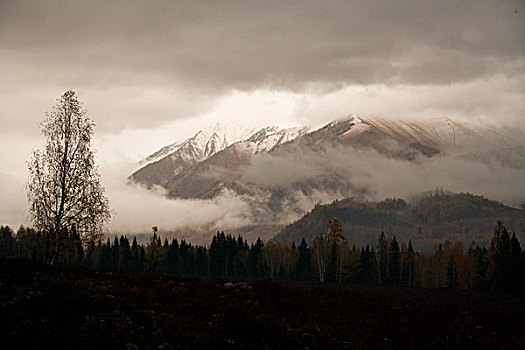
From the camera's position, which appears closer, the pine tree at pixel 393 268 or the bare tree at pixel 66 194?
the bare tree at pixel 66 194

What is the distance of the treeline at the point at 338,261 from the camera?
102938 mm

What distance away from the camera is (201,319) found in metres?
20.0

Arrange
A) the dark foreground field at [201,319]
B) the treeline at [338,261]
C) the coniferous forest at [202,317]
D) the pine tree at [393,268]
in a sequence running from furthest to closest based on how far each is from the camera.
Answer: the pine tree at [393,268], the treeline at [338,261], the coniferous forest at [202,317], the dark foreground field at [201,319]

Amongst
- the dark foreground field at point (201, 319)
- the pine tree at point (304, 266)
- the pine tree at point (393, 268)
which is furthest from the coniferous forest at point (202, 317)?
the pine tree at point (304, 266)

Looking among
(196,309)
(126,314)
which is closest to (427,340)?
(196,309)

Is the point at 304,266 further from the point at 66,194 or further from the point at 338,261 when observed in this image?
the point at 66,194

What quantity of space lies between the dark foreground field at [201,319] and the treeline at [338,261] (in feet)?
228

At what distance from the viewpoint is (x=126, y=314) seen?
19.4m

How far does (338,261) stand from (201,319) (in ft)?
364

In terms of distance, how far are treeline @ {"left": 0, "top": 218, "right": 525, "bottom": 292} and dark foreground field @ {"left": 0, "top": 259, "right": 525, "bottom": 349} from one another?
69572 mm

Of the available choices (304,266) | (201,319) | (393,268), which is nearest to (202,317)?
(201,319)

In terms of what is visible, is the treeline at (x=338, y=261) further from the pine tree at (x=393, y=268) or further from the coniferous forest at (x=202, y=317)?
the coniferous forest at (x=202, y=317)

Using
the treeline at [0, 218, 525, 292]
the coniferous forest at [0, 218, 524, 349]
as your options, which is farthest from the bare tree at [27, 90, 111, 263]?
the treeline at [0, 218, 525, 292]

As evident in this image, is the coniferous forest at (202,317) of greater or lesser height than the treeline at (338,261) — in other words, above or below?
above
